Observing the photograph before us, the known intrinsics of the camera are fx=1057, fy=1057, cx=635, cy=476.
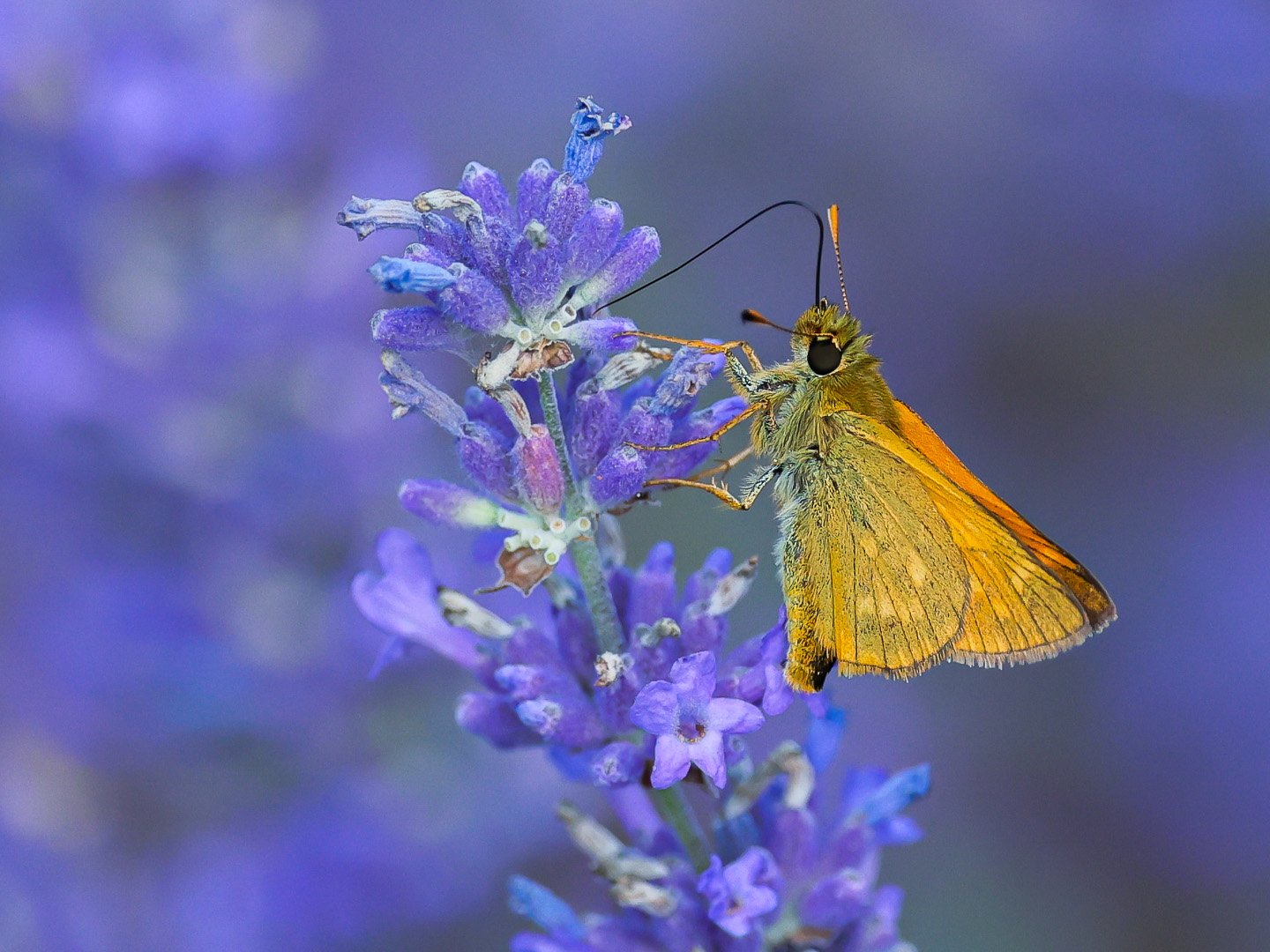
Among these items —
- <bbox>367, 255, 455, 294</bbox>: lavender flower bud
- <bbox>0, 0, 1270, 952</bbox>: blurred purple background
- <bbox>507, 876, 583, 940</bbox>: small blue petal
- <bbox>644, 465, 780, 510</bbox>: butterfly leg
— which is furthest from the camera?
<bbox>0, 0, 1270, 952</bbox>: blurred purple background

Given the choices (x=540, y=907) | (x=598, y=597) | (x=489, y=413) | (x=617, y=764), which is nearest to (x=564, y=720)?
(x=617, y=764)

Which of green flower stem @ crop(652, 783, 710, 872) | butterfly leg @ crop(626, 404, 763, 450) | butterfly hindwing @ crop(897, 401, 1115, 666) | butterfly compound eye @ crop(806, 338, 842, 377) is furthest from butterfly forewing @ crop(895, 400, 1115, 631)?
green flower stem @ crop(652, 783, 710, 872)

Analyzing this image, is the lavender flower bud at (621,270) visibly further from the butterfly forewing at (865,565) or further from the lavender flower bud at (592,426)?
the butterfly forewing at (865,565)

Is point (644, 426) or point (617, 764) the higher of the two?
point (644, 426)

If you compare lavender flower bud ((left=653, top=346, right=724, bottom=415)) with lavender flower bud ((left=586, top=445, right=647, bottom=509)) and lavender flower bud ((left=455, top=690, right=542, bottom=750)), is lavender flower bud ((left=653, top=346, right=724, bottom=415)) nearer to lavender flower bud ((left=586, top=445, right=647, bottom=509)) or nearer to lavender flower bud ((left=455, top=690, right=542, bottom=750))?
lavender flower bud ((left=586, top=445, right=647, bottom=509))

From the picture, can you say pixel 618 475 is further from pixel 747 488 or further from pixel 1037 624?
pixel 1037 624
